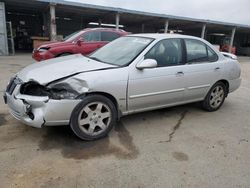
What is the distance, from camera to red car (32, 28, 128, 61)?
7.47 m

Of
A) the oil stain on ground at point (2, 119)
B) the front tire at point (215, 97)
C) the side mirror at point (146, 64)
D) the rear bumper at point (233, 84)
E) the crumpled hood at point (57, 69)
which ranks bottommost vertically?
the oil stain on ground at point (2, 119)

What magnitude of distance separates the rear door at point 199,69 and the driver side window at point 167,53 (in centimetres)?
20

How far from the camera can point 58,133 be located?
3.35 m

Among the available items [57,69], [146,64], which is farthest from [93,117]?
[146,64]

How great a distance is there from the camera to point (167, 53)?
12.7 feet

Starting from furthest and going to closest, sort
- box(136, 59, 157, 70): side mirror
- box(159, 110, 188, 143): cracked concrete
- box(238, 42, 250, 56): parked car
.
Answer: box(238, 42, 250, 56): parked car < box(159, 110, 188, 143): cracked concrete < box(136, 59, 157, 70): side mirror

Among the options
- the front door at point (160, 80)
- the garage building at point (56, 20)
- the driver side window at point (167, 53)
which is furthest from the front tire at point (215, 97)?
the garage building at point (56, 20)

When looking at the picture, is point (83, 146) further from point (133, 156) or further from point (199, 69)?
point (199, 69)

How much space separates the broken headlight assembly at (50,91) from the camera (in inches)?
112

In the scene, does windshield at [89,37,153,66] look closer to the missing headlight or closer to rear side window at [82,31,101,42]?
the missing headlight

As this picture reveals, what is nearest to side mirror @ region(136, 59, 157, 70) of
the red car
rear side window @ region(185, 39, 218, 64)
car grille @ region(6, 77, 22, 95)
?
rear side window @ region(185, 39, 218, 64)

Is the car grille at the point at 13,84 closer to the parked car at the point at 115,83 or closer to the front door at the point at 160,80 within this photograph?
the parked car at the point at 115,83

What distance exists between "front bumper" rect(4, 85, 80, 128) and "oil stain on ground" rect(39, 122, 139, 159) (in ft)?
1.12

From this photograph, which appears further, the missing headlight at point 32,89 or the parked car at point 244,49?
the parked car at point 244,49
